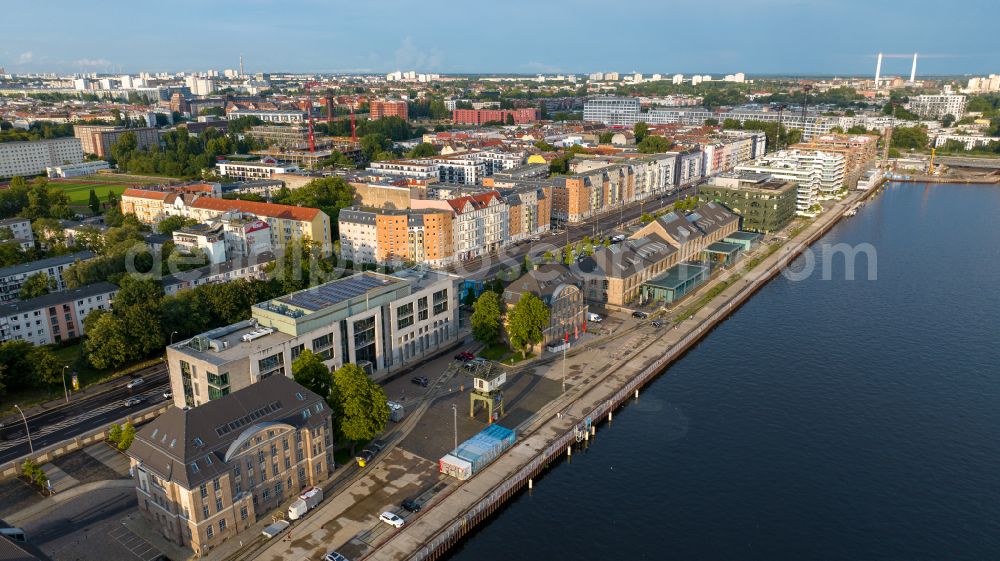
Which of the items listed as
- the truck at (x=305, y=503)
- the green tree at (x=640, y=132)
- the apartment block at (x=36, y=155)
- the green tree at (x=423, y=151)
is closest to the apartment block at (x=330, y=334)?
the truck at (x=305, y=503)

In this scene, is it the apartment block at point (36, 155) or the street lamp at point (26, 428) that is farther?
the apartment block at point (36, 155)

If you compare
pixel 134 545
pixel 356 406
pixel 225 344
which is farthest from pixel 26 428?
pixel 356 406

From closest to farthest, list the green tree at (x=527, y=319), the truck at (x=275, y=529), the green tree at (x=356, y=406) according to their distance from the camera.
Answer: the truck at (x=275, y=529) < the green tree at (x=356, y=406) < the green tree at (x=527, y=319)

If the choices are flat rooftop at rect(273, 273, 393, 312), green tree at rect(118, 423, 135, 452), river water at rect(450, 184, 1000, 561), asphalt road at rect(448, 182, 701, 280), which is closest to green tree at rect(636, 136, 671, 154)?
asphalt road at rect(448, 182, 701, 280)

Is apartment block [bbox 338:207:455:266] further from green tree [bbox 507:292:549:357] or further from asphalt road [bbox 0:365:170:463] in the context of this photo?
asphalt road [bbox 0:365:170:463]

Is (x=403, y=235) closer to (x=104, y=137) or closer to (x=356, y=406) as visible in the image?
(x=356, y=406)

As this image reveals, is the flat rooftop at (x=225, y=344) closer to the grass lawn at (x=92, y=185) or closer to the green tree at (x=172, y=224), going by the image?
the green tree at (x=172, y=224)

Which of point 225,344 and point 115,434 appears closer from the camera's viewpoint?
point 115,434
